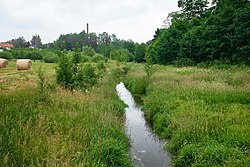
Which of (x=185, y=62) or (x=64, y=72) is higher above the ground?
(x=185, y=62)

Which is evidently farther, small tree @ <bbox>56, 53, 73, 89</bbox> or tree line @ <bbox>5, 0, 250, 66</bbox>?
tree line @ <bbox>5, 0, 250, 66</bbox>

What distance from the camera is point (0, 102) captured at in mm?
7891

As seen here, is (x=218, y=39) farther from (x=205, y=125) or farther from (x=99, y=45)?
(x=99, y=45)

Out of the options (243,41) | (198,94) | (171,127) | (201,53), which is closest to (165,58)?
(201,53)

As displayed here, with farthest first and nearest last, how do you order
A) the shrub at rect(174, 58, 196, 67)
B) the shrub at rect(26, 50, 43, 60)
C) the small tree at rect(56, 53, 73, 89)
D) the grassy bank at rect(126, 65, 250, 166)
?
the shrub at rect(26, 50, 43, 60)
the shrub at rect(174, 58, 196, 67)
the small tree at rect(56, 53, 73, 89)
the grassy bank at rect(126, 65, 250, 166)

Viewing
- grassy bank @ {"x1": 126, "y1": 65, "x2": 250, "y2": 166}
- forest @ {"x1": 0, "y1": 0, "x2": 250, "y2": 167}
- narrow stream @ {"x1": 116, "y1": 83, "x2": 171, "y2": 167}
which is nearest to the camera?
forest @ {"x1": 0, "y1": 0, "x2": 250, "y2": 167}

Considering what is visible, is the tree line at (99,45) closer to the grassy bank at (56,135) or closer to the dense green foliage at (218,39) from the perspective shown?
the dense green foliage at (218,39)

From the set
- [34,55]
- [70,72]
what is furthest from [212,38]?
[34,55]

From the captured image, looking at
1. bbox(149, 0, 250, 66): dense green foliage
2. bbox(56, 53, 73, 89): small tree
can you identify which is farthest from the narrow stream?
bbox(149, 0, 250, 66): dense green foliage

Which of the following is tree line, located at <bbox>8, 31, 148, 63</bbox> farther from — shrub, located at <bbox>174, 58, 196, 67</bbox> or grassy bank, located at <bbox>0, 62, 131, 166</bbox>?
grassy bank, located at <bbox>0, 62, 131, 166</bbox>

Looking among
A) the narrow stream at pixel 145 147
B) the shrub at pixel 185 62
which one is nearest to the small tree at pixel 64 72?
the narrow stream at pixel 145 147

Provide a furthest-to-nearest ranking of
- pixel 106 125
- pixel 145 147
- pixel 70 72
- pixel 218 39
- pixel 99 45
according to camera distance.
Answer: pixel 99 45, pixel 218 39, pixel 70 72, pixel 145 147, pixel 106 125

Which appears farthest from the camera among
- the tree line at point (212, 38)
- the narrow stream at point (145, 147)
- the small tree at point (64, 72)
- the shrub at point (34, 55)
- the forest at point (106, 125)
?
the shrub at point (34, 55)

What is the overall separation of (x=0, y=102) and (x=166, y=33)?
41976mm
